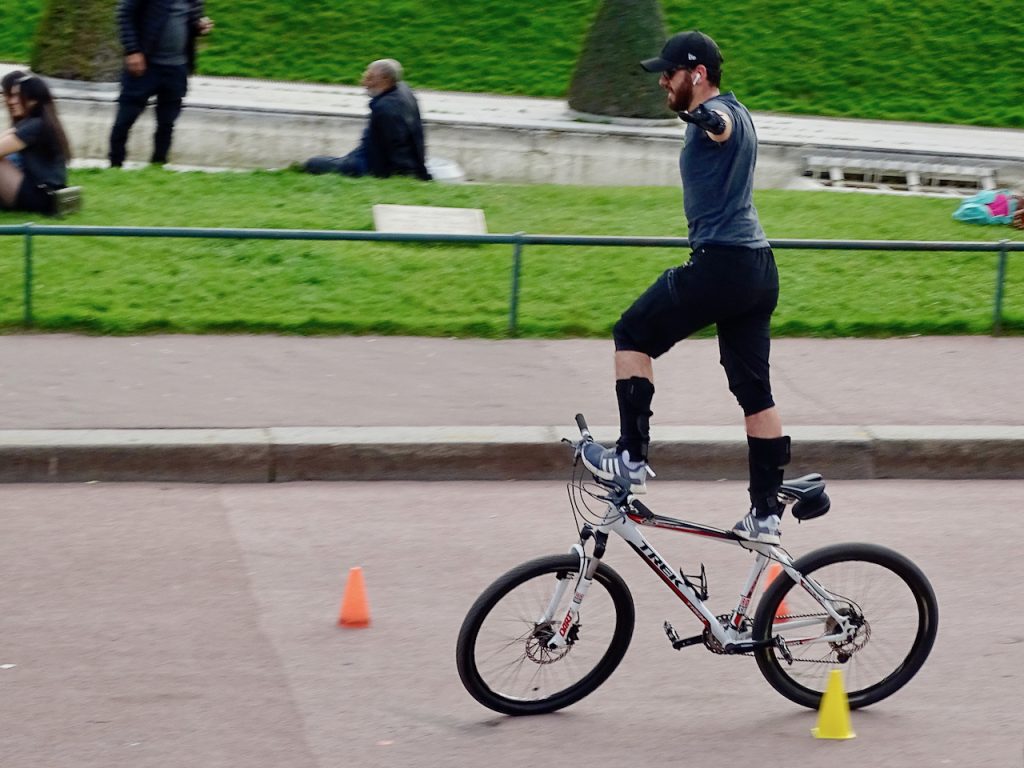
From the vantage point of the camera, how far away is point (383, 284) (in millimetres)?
9867

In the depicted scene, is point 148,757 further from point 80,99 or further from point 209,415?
point 80,99

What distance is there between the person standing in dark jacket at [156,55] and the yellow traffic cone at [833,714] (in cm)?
901

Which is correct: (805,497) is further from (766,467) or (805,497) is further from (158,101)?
(158,101)

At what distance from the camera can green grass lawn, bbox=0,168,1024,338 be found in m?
9.30

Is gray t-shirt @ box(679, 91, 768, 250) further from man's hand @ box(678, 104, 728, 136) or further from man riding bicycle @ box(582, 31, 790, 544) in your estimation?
man's hand @ box(678, 104, 728, 136)

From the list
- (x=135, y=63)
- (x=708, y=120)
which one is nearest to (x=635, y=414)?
(x=708, y=120)

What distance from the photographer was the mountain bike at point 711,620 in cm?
478

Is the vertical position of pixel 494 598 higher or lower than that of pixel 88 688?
higher

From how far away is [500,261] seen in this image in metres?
9.98

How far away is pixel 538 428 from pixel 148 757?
343 centimetres

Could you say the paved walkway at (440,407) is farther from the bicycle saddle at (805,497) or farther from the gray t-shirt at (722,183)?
the gray t-shirt at (722,183)

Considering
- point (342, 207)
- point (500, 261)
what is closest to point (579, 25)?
point (342, 207)

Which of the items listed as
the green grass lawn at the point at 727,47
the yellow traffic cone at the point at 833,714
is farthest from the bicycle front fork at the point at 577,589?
the green grass lawn at the point at 727,47

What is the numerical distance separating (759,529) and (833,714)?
1.95ft
